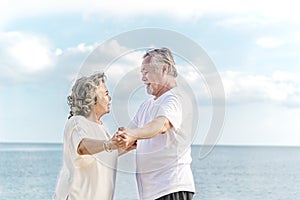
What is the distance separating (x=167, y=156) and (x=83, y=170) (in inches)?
10.1

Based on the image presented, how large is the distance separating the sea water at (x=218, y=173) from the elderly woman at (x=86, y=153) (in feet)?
34.6

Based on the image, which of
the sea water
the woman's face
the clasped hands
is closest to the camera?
the clasped hands

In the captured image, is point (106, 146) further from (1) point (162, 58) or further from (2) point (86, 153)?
(1) point (162, 58)

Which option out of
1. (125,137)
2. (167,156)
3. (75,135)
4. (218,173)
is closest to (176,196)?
(167,156)

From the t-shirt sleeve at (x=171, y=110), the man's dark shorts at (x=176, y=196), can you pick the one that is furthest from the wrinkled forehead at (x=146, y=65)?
the man's dark shorts at (x=176, y=196)

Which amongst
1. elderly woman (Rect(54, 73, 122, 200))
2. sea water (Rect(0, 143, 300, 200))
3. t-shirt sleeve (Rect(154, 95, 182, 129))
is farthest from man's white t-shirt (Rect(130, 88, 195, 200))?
sea water (Rect(0, 143, 300, 200))

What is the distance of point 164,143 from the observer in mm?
1902

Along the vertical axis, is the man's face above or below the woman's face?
above

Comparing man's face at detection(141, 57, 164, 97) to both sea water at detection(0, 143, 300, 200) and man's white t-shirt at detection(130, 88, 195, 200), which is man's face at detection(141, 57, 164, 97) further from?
sea water at detection(0, 143, 300, 200)

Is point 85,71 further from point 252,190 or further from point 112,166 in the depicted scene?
point 252,190

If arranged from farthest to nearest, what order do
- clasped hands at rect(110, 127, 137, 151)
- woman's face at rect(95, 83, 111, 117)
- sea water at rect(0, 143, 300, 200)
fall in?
sea water at rect(0, 143, 300, 200) < woman's face at rect(95, 83, 111, 117) < clasped hands at rect(110, 127, 137, 151)

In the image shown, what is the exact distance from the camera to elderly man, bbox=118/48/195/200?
74.4 inches

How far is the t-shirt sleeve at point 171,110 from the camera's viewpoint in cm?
186

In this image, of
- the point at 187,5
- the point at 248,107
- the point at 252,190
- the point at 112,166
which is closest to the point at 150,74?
the point at 112,166
